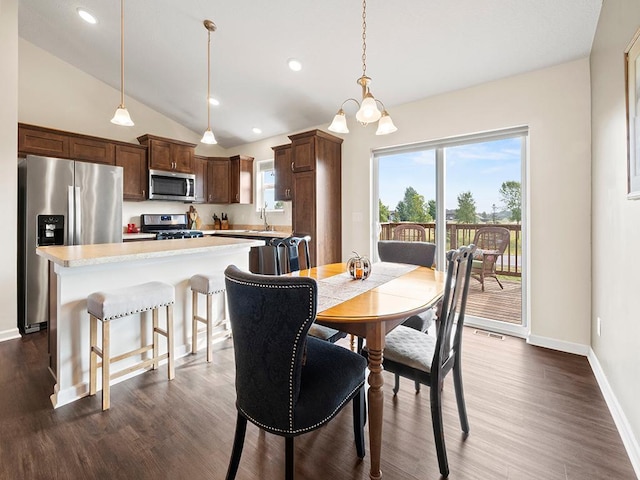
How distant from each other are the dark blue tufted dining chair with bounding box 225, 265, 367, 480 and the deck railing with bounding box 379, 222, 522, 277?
2630 millimetres

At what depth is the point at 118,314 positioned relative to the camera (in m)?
1.91

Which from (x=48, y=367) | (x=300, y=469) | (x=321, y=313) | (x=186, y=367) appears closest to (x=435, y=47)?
(x=321, y=313)

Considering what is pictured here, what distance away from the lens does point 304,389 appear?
1.20 meters

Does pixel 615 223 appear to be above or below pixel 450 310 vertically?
above

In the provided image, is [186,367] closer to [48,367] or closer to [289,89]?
[48,367]

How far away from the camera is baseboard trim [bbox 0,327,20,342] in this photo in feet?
9.62

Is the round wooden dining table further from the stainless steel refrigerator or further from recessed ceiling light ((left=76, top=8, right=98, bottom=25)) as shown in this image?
recessed ceiling light ((left=76, top=8, right=98, bottom=25))

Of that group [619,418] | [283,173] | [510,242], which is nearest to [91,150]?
[283,173]

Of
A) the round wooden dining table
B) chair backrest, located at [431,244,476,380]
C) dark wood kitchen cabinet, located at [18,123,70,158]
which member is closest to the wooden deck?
the round wooden dining table

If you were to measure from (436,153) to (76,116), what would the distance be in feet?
16.0

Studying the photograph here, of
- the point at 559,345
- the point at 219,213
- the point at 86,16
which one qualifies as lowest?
the point at 559,345

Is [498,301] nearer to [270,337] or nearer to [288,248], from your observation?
[288,248]

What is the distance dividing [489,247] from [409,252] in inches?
43.1

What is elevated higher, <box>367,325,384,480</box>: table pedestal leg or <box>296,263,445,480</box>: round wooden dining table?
<box>296,263,445,480</box>: round wooden dining table
